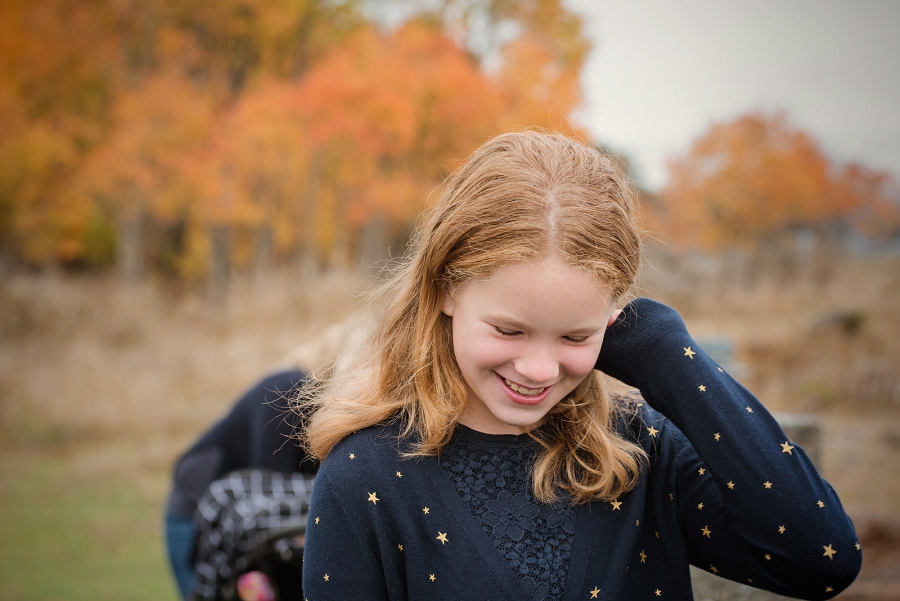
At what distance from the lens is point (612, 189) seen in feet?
4.46

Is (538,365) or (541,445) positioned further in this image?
(541,445)

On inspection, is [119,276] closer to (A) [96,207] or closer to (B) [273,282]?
(A) [96,207]

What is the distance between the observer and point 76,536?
5422mm

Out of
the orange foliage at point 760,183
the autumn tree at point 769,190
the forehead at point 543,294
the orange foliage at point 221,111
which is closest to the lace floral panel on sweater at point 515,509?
the forehead at point 543,294

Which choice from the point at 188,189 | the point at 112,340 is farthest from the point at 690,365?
the point at 188,189

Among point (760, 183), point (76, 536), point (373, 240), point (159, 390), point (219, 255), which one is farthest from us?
point (760, 183)

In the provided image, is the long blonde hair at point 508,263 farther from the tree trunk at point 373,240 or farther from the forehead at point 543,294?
the tree trunk at point 373,240

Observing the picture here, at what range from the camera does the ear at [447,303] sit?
1371mm

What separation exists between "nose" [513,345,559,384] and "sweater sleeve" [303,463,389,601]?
43 centimetres

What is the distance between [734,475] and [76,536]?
5714mm

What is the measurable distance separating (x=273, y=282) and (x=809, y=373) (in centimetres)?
977

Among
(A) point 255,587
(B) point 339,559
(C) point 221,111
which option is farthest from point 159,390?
(B) point 339,559

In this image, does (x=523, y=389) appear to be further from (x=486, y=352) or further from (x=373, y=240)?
(x=373, y=240)

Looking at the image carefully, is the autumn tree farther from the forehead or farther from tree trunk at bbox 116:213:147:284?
the forehead
